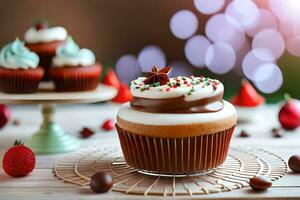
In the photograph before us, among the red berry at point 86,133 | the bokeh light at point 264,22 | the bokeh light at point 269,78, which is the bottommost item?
the bokeh light at point 269,78

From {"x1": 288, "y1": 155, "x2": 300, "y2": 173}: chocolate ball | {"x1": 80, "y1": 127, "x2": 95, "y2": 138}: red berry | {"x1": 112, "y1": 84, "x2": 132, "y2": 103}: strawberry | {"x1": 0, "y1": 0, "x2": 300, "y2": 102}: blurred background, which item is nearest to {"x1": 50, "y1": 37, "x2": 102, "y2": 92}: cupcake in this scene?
{"x1": 80, "y1": 127, "x2": 95, "y2": 138}: red berry

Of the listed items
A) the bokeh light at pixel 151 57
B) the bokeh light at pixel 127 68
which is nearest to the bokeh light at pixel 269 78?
the bokeh light at pixel 151 57

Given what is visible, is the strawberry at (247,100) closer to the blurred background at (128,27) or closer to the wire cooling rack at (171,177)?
the wire cooling rack at (171,177)

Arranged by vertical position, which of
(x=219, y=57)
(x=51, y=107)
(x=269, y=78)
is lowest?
(x=269, y=78)

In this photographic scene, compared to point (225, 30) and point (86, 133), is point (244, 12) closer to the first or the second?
point (225, 30)

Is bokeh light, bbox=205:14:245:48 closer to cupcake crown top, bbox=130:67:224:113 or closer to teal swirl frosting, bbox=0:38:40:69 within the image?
teal swirl frosting, bbox=0:38:40:69

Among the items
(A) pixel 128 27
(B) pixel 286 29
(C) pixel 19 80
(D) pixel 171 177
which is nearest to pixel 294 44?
(B) pixel 286 29

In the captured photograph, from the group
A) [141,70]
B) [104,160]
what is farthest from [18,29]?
[104,160]
